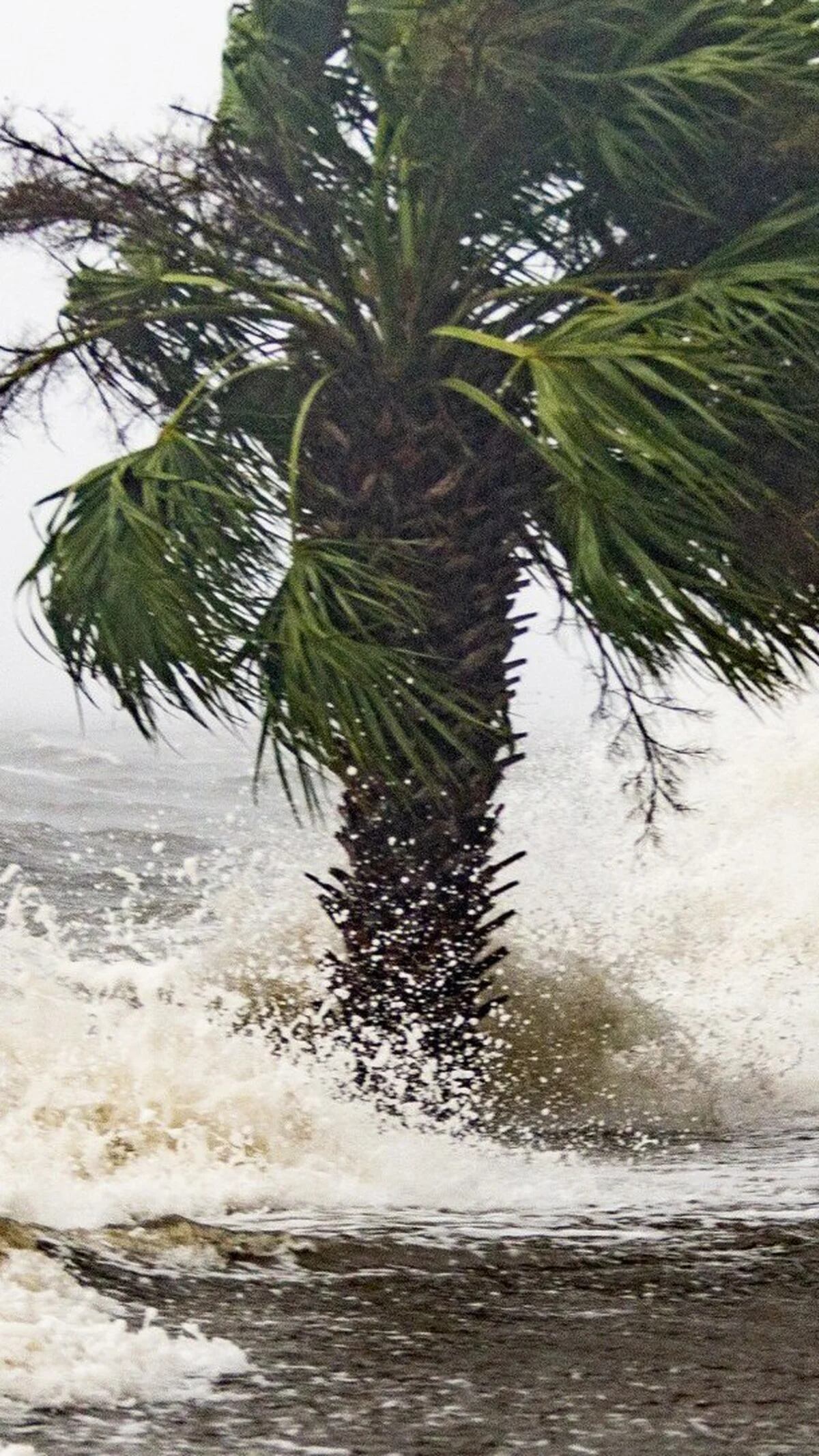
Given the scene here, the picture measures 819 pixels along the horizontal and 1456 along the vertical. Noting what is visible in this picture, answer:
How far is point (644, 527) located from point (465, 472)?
131 cm

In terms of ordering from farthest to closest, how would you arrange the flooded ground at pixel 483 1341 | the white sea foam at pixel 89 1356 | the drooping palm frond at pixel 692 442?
the drooping palm frond at pixel 692 442
the white sea foam at pixel 89 1356
the flooded ground at pixel 483 1341

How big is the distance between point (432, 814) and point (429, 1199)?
8.11ft

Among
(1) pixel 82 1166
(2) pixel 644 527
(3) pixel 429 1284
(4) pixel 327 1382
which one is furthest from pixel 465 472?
(4) pixel 327 1382

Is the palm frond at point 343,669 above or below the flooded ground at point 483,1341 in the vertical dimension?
above

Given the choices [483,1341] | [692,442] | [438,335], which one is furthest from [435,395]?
[483,1341]

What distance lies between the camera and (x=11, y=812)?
25.0 meters

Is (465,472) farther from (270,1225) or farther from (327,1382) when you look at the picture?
(327,1382)

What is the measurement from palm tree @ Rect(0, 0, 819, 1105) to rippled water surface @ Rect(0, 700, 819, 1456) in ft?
4.04

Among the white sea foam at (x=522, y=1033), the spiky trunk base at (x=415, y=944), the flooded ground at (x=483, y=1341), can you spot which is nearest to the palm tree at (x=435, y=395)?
the spiky trunk base at (x=415, y=944)

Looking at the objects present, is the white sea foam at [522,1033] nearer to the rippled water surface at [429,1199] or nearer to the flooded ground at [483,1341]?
the rippled water surface at [429,1199]

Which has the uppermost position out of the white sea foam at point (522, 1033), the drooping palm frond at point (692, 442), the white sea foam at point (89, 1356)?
the drooping palm frond at point (692, 442)

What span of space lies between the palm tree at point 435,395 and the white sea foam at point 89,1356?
11.6 feet

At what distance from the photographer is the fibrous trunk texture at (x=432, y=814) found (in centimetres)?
899

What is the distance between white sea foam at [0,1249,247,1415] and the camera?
4.37m
